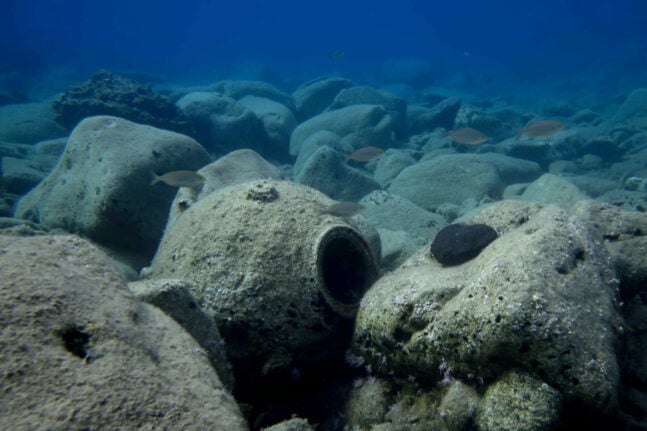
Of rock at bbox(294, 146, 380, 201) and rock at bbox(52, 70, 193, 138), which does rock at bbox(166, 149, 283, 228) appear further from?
rock at bbox(52, 70, 193, 138)

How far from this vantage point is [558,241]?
3.05 meters

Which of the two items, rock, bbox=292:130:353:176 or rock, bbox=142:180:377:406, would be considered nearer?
rock, bbox=142:180:377:406

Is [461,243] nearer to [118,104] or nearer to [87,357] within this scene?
[87,357]

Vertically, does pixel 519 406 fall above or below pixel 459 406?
above

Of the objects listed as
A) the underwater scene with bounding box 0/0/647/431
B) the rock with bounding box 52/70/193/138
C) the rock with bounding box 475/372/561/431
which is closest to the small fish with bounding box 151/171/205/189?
the underwater scene with bounding box 0/0/647/431

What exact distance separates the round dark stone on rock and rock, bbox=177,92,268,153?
34.2 feet

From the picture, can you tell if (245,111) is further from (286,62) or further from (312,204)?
(286,62)

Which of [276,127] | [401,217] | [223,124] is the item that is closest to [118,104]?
[223,124]

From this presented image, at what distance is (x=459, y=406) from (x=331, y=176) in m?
7.54

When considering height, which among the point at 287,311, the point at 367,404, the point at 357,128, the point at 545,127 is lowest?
the point at 367,404

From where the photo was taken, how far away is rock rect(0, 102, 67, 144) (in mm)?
14820

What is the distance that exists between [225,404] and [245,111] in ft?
41.5

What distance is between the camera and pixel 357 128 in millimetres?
14797

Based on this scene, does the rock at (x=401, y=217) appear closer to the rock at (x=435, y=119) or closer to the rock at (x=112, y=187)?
the rock at (x=112, y=187)
